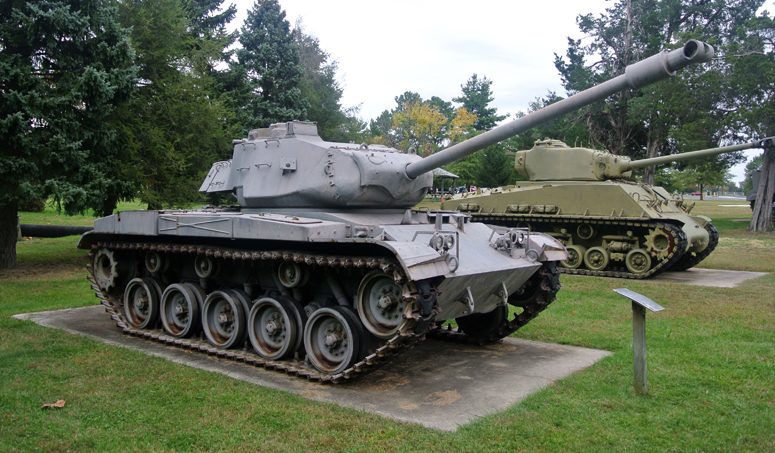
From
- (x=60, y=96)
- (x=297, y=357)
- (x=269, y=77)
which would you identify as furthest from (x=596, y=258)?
(x=269, y=77)

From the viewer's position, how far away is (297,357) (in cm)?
834

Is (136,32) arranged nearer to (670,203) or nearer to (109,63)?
(109,63)

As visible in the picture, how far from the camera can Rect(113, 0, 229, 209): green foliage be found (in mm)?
18141

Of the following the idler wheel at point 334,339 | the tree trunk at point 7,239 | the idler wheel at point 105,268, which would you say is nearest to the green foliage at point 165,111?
the tree trunk at point 7,239

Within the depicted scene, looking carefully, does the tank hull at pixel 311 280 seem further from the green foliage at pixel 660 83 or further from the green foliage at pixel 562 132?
the green foliage at pixel 562 132

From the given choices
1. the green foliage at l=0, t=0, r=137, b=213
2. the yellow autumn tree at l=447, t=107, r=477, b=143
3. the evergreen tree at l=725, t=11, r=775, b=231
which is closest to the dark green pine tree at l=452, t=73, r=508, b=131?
the yellow autumn tree at l=447, t=107, r=477, b=143

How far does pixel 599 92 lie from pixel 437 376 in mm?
3850

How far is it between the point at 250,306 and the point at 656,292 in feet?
30.8

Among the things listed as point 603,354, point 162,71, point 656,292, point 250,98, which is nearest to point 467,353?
point 603,354

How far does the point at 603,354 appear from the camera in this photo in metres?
8.85

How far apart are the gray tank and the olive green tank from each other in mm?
8243

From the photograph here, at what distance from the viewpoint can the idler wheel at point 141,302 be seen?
10250 mm

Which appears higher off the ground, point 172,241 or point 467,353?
point 172,241

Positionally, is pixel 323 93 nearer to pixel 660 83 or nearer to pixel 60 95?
pixel 660 83
